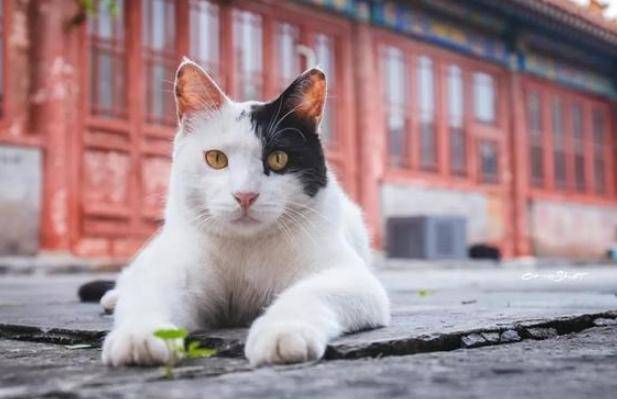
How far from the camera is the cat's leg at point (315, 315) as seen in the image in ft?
4.62

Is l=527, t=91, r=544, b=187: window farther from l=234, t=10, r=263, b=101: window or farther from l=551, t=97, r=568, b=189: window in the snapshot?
l=234, t=10, r=263, b=101: window

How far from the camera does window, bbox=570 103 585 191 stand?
14.5 m

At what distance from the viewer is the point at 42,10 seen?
7.77 meters

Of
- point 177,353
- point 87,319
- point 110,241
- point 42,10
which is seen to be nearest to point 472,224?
point 110,241

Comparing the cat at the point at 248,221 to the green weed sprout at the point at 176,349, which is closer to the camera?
the green weed sprout at the point at 176,349

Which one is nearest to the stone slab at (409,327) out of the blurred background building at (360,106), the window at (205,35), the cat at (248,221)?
the cat at (248,221)

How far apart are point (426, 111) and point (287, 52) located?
8.43 ft

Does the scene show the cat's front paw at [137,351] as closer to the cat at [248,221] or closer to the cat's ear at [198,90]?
the cat at [248,221]

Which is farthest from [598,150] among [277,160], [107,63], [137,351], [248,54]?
[137,351]

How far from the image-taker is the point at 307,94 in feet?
6.72

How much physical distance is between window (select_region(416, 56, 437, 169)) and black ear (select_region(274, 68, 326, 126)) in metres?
9.58

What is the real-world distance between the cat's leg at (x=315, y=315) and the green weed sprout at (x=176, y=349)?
0.36 ft

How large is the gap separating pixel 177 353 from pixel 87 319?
104cm

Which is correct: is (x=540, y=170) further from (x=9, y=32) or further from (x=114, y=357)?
(x=114, y=357)
